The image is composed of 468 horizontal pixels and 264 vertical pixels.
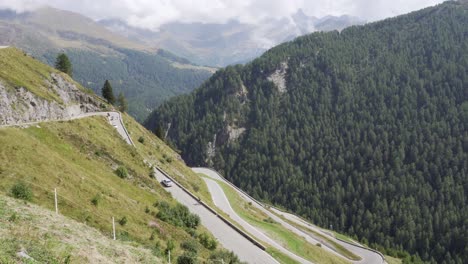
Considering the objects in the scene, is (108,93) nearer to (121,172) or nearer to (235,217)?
(235,217)

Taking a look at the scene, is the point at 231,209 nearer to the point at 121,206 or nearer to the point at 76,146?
the point at 76,146

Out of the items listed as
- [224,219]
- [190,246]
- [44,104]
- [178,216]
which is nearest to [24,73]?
[44,104]

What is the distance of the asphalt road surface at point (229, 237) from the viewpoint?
45438 mm

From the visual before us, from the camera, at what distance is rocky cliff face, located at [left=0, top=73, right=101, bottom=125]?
5212 centimetres

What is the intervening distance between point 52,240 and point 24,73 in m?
53.0

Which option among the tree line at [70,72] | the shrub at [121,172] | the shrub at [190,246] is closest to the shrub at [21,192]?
the shrub at [190,246]

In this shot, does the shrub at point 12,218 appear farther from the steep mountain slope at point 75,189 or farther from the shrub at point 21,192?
the shrub at point 21,192

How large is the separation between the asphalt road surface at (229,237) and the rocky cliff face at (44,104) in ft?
80.9

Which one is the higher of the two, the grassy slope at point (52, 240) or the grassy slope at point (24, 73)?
the grassy slope at point (24, 73)

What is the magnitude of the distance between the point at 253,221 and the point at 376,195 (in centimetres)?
11587

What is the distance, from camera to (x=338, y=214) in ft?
567

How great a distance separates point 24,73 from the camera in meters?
65.0

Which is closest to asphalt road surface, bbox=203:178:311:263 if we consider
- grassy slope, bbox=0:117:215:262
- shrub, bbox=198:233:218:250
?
grassy slope, bbox=0:117:215:262

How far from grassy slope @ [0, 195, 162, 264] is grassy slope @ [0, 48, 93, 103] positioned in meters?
36.9
